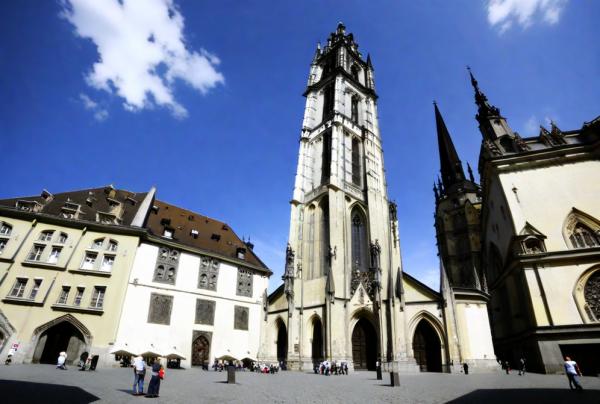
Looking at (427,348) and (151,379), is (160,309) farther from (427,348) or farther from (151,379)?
(427,348)

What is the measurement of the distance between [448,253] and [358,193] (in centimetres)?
1899

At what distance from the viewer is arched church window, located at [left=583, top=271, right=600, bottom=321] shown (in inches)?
661

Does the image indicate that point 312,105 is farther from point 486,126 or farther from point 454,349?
point 454,349

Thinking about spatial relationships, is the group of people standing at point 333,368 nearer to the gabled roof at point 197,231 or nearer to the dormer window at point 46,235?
the gabled roof at point 197,231

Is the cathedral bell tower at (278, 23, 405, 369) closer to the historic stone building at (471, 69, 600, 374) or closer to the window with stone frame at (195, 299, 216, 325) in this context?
the window with stone frame at (195, 299, 216, 325)

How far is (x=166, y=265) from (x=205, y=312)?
4838mm

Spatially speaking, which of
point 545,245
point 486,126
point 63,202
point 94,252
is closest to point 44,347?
point 94,252

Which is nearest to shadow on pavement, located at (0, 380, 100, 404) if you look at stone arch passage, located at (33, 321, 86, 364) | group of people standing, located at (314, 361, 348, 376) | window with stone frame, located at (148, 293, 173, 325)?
stone arch passage, located at (33, 321, 86, 364)

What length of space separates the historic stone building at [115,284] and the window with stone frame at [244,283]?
0.30 ft

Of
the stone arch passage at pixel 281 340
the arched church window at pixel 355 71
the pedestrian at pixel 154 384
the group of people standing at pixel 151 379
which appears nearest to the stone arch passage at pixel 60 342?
the stone arch passage at pixel 281 340

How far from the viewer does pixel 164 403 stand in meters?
7.12

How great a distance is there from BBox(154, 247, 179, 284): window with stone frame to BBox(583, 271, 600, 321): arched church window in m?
26.9

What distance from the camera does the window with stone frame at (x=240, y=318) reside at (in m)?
25.4

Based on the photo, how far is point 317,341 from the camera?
22.5 metres
